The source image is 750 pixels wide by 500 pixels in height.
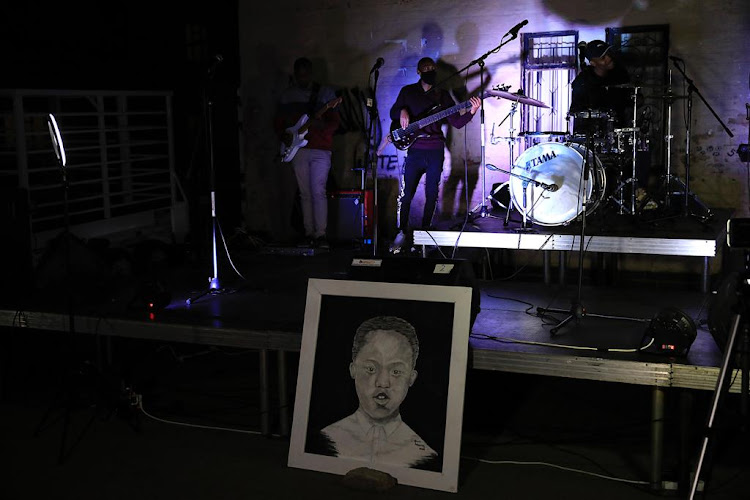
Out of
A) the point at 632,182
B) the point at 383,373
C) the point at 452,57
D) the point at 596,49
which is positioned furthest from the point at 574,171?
the point at 383,373

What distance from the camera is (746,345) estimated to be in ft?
12.7

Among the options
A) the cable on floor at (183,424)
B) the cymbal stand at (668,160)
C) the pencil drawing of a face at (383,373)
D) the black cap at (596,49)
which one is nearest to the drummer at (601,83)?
the black cap at (596,49)

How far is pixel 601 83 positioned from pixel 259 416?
4822 mm

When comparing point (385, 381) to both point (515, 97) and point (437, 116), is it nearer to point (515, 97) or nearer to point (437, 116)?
point (515, 97)

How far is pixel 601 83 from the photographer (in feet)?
27.6

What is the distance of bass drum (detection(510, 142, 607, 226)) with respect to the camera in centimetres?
755

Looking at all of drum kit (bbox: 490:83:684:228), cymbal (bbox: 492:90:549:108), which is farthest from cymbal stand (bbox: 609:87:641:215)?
cymbal (bbox: 492:90:549:108)

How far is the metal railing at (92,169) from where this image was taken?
28.8 ft

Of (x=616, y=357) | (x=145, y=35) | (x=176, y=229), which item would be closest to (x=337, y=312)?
(x=616, y=357)

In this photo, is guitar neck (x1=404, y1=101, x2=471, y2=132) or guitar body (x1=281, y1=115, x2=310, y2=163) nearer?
guitar neck (x1=404, y1=101, x2=471, y2=132)

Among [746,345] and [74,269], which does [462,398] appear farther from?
[74,269]

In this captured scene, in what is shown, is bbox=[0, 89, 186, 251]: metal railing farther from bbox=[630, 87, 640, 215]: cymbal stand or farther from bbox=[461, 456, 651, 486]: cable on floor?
bbox=[630, 87, 640, 215]: cymbal stand

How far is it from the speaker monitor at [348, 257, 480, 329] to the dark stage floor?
206 millimetres

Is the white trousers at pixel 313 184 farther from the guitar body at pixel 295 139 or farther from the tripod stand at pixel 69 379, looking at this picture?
the tripod stand at pixel 69 379
